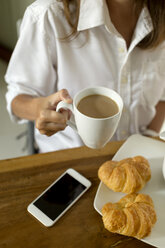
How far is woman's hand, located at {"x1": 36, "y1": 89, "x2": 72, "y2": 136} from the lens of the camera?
64cm

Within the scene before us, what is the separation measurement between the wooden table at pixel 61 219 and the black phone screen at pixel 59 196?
19 millimetres

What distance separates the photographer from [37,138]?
3.65 feet

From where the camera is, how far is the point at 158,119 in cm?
A: 117

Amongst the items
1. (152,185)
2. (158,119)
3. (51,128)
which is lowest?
(158,119)

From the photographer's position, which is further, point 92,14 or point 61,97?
point 92,14

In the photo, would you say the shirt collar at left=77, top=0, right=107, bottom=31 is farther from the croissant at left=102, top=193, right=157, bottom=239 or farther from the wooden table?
the croissant at left=102, top=193, right=157, bottom=239

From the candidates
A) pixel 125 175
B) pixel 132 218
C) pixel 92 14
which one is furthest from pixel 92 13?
pixel 132 218

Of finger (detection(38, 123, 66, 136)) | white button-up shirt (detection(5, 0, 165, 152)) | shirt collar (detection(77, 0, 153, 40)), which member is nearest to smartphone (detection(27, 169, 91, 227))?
finger (detection(38, 123, 66, 136))

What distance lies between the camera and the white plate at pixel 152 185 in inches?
25.4

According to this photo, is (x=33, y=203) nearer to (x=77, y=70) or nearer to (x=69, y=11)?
(x=77, y=70)

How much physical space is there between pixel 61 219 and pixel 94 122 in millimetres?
280

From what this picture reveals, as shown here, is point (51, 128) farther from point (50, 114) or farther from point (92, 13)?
point (92, 13)

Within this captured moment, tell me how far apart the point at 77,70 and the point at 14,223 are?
0.54 metres

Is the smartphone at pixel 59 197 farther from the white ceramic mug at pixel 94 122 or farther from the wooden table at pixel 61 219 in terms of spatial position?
the white ceramic mug at pixel 94 122
